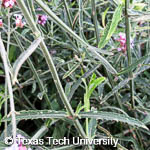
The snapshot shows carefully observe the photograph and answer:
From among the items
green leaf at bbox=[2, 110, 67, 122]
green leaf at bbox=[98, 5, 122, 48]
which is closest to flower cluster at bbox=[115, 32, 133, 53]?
green leaf at bbox=[98, 5, 122, 48]

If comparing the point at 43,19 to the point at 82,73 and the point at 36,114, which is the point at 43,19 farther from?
A: the point at 36,114

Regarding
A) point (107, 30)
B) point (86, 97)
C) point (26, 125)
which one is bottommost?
point (26, 125)

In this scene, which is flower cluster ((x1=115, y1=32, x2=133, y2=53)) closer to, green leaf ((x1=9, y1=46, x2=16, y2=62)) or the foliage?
the foliage

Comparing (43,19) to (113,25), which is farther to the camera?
(43,19)

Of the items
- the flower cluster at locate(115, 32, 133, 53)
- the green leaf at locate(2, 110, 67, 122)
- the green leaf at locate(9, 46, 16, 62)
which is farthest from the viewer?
the green leaf at locate(9, 46, 16, 62)

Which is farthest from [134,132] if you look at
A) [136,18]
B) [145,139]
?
[136,18]

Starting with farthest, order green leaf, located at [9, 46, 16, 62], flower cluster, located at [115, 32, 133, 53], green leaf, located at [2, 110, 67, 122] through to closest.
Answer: green leaf, located at [9, 46, 16, 62] → flower cluster, located at [115, 32, 133, 53] → green leaf, located at [2, 110, 67, 122]

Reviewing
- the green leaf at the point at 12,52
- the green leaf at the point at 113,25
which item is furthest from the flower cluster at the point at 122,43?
the green leaf at the point at 12,52

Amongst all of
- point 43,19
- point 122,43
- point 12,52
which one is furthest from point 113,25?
point 12,52

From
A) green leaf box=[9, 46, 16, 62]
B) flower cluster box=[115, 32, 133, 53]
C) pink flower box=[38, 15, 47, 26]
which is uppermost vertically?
pink flower box=[38, 15, 47, 26]

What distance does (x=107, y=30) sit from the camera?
0.61m

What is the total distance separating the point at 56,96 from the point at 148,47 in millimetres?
391

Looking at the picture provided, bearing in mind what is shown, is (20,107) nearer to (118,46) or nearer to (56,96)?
(56,96)

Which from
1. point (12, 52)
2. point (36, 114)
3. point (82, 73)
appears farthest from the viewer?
point (12, 52)
